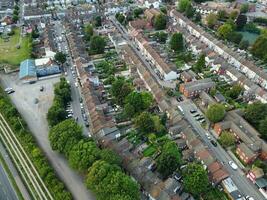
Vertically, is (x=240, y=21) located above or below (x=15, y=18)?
above

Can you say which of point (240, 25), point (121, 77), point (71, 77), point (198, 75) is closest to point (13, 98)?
point (71, 77)

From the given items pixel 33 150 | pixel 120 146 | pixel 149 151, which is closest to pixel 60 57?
pixel 33 150

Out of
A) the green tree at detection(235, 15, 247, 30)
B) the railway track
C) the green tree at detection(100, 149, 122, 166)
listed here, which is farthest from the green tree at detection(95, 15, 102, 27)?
the green tree at detection(100, 149, 122, 166)

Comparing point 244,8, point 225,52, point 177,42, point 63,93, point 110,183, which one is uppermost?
point 244,8

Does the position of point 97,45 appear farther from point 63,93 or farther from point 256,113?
point 256,113

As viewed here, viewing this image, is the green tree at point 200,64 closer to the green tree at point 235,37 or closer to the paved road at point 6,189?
the green tree at point 235,37
